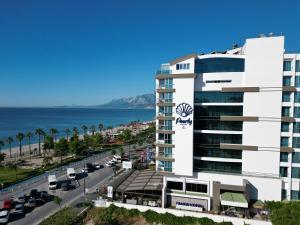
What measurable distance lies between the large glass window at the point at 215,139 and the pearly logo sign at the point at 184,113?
12.1ft

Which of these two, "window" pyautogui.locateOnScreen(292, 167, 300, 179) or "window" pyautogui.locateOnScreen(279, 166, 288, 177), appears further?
"window" pyautogui.locateOnScreen(279, 166, 288, 177)

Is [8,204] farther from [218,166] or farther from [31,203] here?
[218,166]

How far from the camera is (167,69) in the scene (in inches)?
1714

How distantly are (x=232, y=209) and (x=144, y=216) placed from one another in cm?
1468

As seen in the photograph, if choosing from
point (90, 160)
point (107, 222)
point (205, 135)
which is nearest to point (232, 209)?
point (205, 135)

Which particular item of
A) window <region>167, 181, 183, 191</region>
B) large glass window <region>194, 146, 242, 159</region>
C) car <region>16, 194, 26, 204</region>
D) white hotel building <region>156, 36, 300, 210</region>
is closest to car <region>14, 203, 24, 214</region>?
car <region>16, 194, 26, 204</region>

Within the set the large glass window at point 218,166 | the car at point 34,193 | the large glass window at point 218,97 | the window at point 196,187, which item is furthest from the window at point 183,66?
the car at point 34,193

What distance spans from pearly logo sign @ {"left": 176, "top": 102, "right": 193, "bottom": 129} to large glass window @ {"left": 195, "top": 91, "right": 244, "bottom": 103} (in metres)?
2.86

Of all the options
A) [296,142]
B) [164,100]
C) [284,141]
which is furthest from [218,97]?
[296,142]

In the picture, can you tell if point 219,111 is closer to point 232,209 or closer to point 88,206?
point 232,209

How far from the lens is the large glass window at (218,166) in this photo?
135 ft

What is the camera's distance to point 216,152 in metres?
42.1

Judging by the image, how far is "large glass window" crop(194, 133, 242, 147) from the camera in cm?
4108

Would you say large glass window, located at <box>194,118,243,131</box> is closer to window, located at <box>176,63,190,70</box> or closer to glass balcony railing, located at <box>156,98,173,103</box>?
glass balcony railing, located at <box>156,98,173,103</box>
